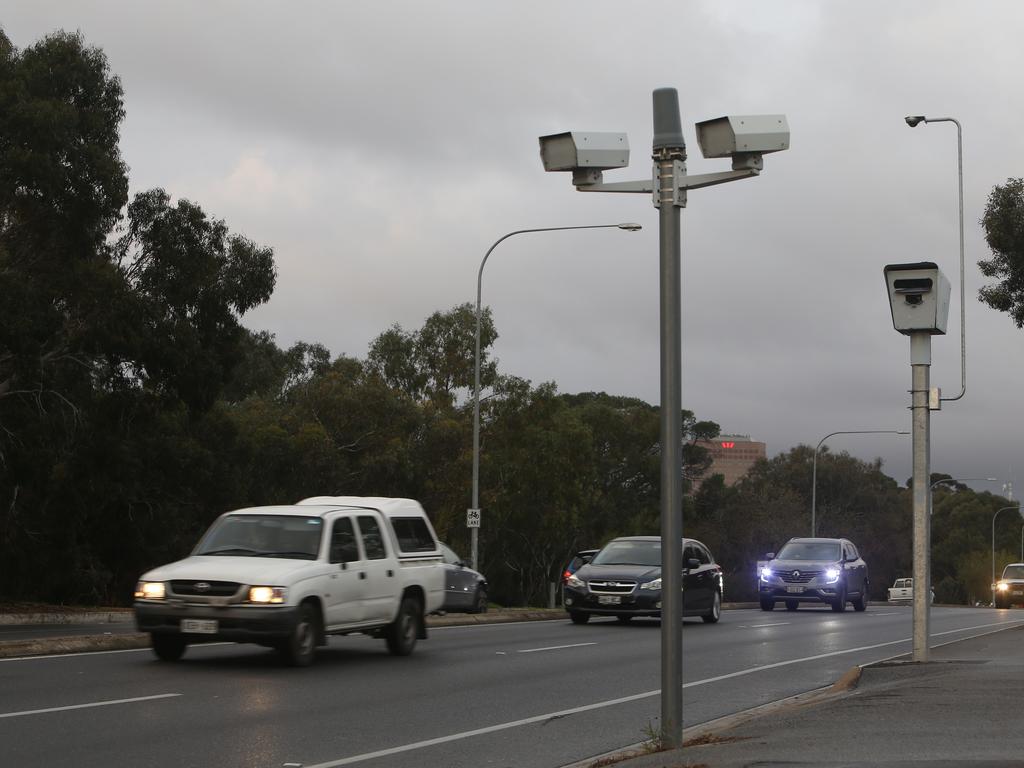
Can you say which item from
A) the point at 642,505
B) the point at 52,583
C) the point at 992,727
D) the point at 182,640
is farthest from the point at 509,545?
the point at 992,727

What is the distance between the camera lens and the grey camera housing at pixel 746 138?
8602mm

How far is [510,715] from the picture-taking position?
11523 mm

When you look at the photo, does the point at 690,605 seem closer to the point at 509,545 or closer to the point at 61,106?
the point at 61,106

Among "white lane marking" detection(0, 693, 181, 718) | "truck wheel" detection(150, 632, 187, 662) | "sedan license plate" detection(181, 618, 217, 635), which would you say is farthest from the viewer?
"truck wheel" detection(150, 632, 187, 662)

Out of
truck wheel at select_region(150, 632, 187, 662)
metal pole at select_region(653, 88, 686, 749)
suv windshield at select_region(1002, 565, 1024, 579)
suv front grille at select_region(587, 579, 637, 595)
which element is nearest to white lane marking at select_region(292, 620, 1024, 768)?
metal pole at select_region(653, 88, 686, 749)

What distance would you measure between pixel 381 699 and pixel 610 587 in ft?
40.0

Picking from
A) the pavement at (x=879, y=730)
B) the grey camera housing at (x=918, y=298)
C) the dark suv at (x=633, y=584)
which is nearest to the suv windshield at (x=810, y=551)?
the dark suv at (x=633, y=584)

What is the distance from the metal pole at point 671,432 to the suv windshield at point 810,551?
85.8 feet

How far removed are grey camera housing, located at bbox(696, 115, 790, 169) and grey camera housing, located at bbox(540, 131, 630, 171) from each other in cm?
58

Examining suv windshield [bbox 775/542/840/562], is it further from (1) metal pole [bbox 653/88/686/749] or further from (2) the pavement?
(1) metal pole [bbox 653/88/686/749]

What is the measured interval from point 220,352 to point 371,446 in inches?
878

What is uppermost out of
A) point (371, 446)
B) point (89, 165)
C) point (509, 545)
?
point (89, 165)

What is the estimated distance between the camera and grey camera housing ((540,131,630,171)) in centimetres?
900

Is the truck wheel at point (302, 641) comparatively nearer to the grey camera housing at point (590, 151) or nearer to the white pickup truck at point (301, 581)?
the white pickup truck at point (301, 581)
